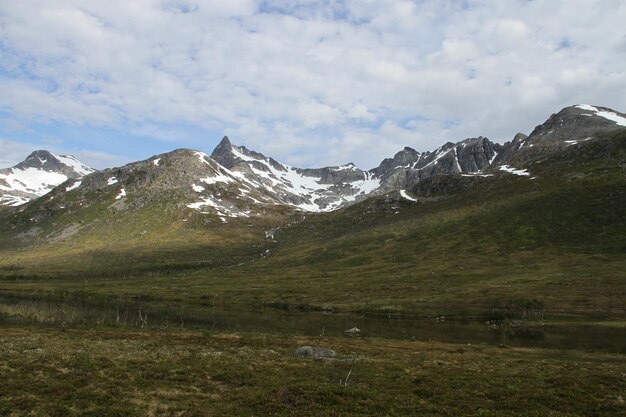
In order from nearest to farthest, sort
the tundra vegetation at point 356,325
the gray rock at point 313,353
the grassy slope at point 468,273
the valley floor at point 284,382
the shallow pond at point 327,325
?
1. the valley floor at point 284,382
2. the tundra vegetation at point 356,325
3. the gray rock at point 313,353
4. the shallow pond at point 327,325
5. the grassy slope at point 468,273

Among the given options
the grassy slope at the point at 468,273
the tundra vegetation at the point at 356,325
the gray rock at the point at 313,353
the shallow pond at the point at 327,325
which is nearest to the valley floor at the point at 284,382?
the tundra vegetation at the point at 356,325

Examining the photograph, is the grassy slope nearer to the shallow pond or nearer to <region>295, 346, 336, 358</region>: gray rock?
the shallow pond

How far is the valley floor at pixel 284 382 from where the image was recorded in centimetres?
2656

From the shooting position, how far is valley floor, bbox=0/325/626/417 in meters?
26.6

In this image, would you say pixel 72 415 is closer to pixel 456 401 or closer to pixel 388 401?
pixel 388 401

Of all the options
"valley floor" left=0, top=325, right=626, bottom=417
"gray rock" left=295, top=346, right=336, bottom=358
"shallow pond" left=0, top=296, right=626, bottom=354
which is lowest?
"shallow pond" left=0, top=296, right=626, bottom=354

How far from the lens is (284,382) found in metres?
32.7

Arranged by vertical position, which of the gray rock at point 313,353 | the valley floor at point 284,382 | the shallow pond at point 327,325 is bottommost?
the shallow pond at point 327,325

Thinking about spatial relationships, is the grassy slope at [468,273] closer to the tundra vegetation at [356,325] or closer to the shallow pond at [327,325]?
the tundra vegetation at [356,325]

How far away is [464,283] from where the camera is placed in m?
125

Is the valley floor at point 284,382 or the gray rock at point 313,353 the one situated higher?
the valley floor at point 284,382

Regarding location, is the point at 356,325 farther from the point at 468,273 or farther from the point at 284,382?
the point at 468,273

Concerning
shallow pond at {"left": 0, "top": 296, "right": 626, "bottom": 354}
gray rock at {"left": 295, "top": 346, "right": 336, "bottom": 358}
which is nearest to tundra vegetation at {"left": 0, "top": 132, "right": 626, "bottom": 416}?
shallow pond at {"left": 0, "top": 296, "right": 626, "bottom": 354}

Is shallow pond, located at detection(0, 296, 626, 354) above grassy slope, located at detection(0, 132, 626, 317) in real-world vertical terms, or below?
below
